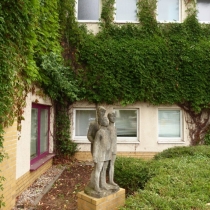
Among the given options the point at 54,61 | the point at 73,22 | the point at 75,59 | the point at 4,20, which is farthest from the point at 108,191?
the point at 73,22

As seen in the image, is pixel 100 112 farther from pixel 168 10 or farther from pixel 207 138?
pixel 168 10

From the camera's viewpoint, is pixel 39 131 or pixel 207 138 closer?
pixel 39 131

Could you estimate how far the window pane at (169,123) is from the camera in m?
8.84

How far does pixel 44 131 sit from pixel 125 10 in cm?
608

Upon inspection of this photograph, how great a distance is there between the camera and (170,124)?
8875 mm

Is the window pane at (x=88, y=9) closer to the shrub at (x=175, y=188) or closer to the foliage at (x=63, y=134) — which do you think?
the foliage at (x=63, y=134)

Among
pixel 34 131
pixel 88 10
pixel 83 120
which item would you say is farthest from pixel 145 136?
pixel 88 10

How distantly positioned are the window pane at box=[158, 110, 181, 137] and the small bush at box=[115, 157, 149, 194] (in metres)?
3.99

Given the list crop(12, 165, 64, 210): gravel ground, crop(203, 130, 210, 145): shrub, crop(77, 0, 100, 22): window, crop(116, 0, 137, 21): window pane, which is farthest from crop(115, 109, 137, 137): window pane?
crop(77, 0, 100, 22): window

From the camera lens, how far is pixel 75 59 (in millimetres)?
8352

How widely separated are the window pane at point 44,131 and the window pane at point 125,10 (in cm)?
511

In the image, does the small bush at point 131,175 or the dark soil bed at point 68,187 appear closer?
the dark soil bed at point 68,187

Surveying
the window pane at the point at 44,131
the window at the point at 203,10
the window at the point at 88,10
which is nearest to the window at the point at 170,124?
the window at the point at 203,10

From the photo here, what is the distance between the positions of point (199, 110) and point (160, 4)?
16.0ft
